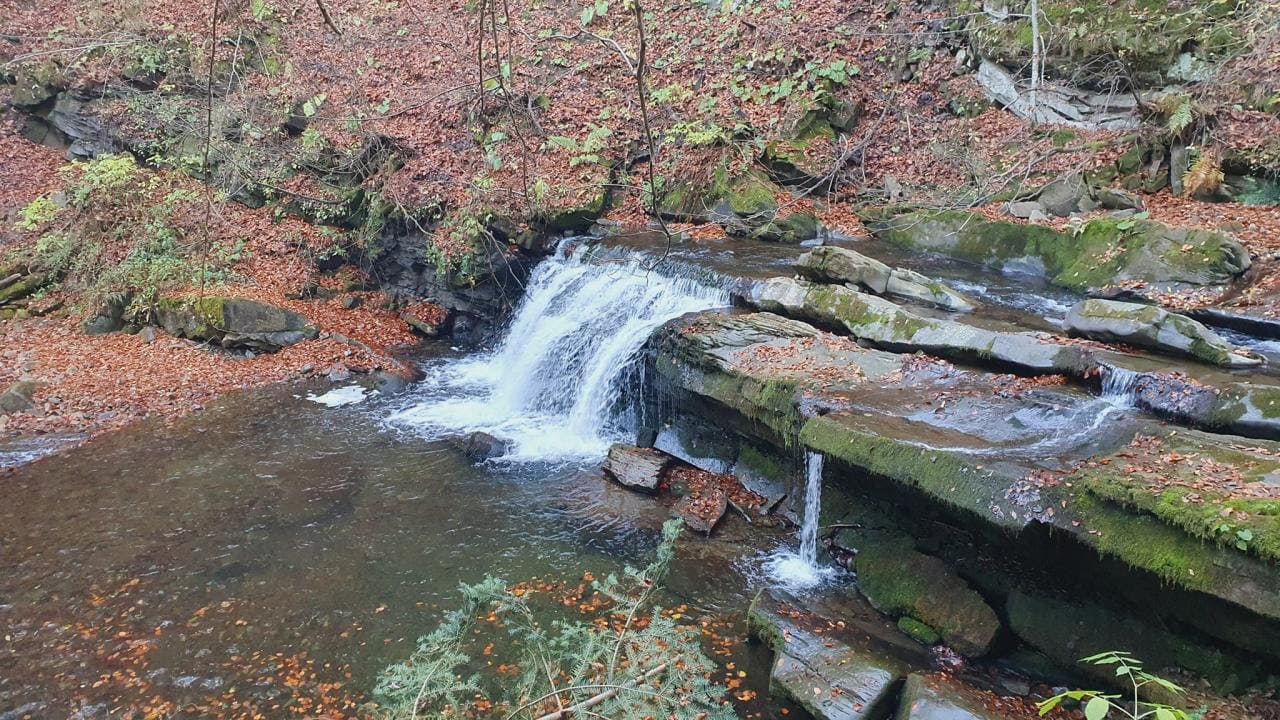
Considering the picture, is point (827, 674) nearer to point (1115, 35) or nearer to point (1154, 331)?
point (1154, 331)

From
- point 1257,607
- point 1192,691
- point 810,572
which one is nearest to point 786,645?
point 810,572

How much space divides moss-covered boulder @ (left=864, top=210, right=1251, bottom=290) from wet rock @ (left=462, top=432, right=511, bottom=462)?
7210mm

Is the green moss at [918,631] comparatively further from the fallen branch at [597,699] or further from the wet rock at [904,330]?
the fallen branch at [597,699]

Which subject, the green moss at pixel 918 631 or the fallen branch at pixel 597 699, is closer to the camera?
the fallen branch at pixel 597 699

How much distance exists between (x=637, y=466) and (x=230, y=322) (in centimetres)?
789

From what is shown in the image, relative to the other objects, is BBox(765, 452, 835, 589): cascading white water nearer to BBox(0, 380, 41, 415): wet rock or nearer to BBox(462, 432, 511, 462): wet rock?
BBox(462, 432, 511, 462): wet rock

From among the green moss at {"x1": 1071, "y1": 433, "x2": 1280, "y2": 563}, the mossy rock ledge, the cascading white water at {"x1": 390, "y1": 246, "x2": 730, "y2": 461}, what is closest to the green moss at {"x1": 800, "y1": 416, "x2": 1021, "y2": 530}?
the mossy rock ledge

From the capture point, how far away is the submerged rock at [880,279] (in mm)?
8656

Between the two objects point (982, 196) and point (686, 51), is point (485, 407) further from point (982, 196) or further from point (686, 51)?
point (686, 51)

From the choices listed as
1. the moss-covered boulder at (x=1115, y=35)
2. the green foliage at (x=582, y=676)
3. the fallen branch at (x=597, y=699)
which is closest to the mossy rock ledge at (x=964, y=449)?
the green foliage at (x=582, y=676)

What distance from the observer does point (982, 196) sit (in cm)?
1174

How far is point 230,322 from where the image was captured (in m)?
11.7

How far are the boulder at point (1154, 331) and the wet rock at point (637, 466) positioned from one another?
14.6ft

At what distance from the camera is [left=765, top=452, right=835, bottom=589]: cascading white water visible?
623 centimetres
